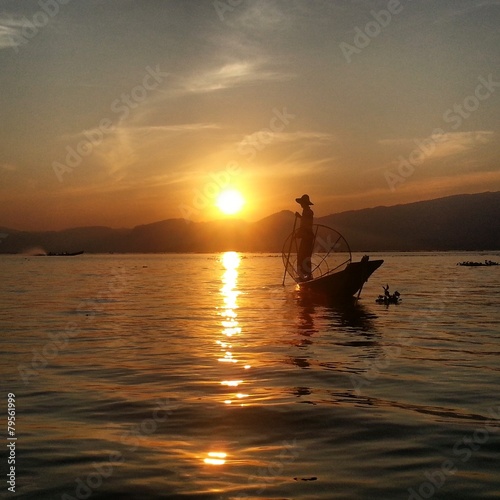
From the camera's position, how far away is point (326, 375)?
15523mm

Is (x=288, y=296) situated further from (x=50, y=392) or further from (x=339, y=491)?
(x=339, y=491)

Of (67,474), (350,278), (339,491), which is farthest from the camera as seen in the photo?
(350,278)

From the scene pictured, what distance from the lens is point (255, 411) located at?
11766mm

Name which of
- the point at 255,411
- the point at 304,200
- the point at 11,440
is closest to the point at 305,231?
the point at 304,200

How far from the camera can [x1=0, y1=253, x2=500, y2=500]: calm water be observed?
8.19 meters

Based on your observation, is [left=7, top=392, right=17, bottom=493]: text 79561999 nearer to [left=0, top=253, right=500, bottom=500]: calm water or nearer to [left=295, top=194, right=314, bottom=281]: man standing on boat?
[left=0, top=253, right=500, bottom=500]: calm water

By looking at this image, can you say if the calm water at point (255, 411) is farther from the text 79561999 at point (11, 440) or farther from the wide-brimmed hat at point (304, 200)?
the wide-brimmed hat at point (304, 200)

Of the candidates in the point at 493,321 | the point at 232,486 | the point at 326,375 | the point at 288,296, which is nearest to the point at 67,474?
the point at 232,486

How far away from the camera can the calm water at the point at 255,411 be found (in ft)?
26.9

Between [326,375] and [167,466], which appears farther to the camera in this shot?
[326,375]

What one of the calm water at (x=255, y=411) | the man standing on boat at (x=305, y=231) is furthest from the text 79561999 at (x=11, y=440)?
the man standing on boat at (x=305, y=231)

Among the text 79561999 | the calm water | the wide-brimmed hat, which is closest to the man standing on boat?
the wide-brimmed hat

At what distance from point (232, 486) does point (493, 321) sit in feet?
73.3

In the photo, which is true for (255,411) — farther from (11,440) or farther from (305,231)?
(305,231)
